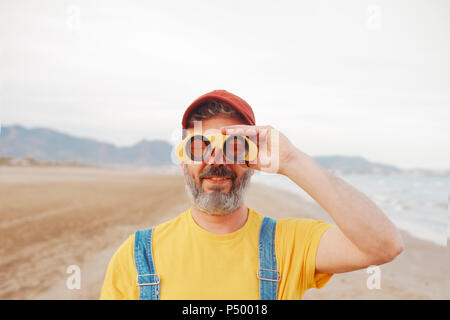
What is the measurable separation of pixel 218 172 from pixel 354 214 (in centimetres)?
77

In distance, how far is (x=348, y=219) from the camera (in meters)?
1.31

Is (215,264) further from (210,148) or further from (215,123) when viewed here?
(215,123)

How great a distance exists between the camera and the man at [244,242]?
4.37 feet

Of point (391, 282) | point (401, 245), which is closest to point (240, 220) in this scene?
A: point (401, 245)

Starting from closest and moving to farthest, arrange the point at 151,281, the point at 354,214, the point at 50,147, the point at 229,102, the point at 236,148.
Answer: the point at 354,214 < the point at 151,281 < the point at 236,148 < the point at 229,102 < the point at 50,147

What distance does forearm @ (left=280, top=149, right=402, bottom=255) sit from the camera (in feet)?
4.24

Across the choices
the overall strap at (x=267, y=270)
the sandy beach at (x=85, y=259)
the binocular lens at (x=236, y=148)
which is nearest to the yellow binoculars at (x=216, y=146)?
the binocular lens at (x=236, y=148)

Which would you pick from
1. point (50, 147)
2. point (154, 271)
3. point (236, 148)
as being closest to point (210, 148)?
point (236, 148)

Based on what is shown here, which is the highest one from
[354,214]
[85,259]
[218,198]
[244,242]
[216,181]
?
[216,181]

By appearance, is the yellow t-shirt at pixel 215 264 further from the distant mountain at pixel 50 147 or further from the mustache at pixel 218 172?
the distant mountain at pixel 50 147

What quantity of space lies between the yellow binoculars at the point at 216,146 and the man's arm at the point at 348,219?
211 millimetres

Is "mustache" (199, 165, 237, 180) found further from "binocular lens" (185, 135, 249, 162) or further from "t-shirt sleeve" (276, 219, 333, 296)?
"t-shirt sleeve" (276, 219, 333, 296)
